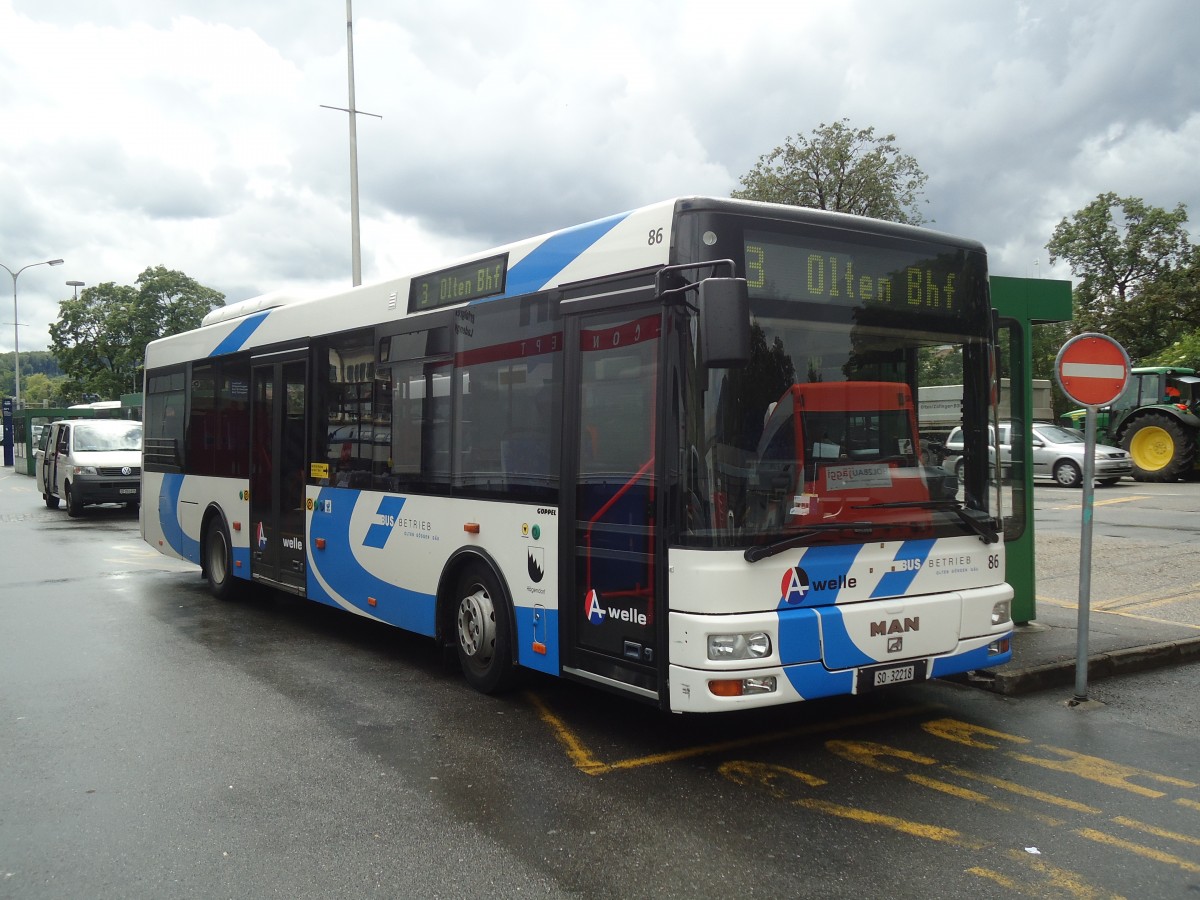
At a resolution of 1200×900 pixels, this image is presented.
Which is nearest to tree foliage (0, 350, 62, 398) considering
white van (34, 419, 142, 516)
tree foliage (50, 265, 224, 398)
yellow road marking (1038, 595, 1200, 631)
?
tree foliage (50, 265, 224, 398)

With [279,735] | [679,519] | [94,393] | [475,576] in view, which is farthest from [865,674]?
[94,393]

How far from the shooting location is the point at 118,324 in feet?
219

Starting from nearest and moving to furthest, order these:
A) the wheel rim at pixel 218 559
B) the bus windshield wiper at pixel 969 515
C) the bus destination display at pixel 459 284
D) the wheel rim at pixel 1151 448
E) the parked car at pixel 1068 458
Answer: the bus windshield wiper at pixel 969 515 → the bus destination display at pixel 459 284 → the wheel rim at pixel 218 559 → the parked car at pixel 1068 458 → the wheel rim at pixel 1151 448

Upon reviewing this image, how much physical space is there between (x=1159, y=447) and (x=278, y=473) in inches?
905

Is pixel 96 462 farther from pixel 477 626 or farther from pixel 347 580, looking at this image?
pixel 477 626

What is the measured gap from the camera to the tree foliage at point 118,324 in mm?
67125

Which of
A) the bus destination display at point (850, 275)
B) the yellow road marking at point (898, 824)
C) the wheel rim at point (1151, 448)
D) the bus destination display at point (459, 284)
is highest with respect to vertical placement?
the bus destination display at point (459, 284)

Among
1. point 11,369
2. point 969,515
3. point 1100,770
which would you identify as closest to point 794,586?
point 969,515

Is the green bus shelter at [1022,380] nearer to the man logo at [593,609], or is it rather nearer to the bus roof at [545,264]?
the bus roof at [545,264]

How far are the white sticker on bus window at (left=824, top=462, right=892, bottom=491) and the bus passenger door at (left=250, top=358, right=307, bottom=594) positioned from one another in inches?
204

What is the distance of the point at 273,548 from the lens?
9500mm

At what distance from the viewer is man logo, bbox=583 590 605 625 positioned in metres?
5.55

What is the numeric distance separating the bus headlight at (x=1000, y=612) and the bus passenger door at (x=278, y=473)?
5695mm

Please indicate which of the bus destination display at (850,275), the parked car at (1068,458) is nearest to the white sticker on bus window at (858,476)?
the bus destination display at (850,275)
